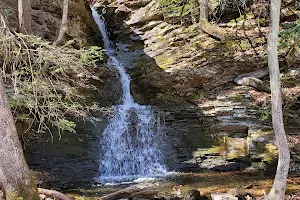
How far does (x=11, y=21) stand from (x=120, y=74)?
5395 mm

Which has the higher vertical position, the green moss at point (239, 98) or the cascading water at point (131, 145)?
the green moss at point (239, 98)

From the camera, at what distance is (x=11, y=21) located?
498 inches

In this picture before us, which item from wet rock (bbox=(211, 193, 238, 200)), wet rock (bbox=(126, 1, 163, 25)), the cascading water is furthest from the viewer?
wet rock (bbox=(126, 1, 163, 25))

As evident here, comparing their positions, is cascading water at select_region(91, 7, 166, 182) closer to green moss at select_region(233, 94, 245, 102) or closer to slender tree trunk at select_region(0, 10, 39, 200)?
green moss at select_region(233, 94, 245, 102)

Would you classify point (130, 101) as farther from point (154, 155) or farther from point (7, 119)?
point (7, 119)

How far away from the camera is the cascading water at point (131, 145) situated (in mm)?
11422

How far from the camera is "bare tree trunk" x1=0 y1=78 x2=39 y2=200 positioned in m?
5.17

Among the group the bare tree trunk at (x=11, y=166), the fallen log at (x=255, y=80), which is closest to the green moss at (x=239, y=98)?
the fallen log at (x=255, y=80)

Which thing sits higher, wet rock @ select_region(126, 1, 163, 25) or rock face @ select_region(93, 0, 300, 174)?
wet rock @ select_region(126, 1, 163, 25)

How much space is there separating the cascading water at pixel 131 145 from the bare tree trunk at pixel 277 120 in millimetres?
5107

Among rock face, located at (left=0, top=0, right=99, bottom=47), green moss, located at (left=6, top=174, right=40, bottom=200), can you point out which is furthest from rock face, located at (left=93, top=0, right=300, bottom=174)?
green moss, located at (left=6, top=174, right=40, bottom=200)

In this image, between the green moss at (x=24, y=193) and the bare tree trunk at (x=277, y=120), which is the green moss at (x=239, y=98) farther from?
the green moss at (x=24, y=193)

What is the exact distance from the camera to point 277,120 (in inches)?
272

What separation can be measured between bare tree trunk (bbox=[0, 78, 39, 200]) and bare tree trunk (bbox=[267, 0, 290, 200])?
496 centimetres
